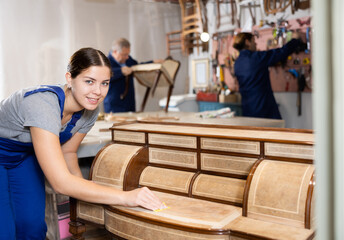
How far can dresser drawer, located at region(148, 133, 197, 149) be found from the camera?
2.33 meters

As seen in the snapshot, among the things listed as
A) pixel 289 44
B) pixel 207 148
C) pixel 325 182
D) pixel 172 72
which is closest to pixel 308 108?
pixel 289 44

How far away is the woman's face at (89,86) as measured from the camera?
205cm

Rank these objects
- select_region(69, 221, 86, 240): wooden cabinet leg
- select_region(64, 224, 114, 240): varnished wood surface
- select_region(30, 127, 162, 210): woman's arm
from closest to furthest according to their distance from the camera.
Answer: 1. select_region(30, 127, 162, 210): woman's arm
2. select_region(69, 221, 86, 240): wooden cabinet leg
3. select_region(64, 224, 114, 240): varnished wood surface

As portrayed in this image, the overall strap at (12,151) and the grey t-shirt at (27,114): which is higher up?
the grey t-shirt at (27,114)

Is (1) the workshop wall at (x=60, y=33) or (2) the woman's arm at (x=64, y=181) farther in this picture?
(1) the workshop wall at (x=60, y=33)

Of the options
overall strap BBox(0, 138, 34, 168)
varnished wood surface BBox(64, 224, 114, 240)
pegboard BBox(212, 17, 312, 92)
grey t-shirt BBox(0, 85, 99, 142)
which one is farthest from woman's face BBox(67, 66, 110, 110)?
pegboard BBox(212, 17, 312, 92)

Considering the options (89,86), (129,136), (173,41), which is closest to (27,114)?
(89,86)

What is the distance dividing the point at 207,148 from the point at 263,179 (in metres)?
0.47

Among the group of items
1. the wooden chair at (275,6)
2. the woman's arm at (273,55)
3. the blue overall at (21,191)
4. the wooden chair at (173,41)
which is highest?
the wooden chair at (275,6)

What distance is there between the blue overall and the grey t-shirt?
0.08 m

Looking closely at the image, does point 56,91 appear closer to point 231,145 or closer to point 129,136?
point 129,136

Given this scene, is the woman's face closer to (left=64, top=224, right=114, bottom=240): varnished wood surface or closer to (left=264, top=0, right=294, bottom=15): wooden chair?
(left=64, top=224, right=114, bottom=240): varnished wood surface

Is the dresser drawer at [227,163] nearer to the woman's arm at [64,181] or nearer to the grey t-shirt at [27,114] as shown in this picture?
the woman's arm at [64,181]

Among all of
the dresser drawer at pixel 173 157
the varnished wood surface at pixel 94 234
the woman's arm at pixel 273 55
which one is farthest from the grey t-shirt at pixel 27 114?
the woman's arm at pixel 273 55
